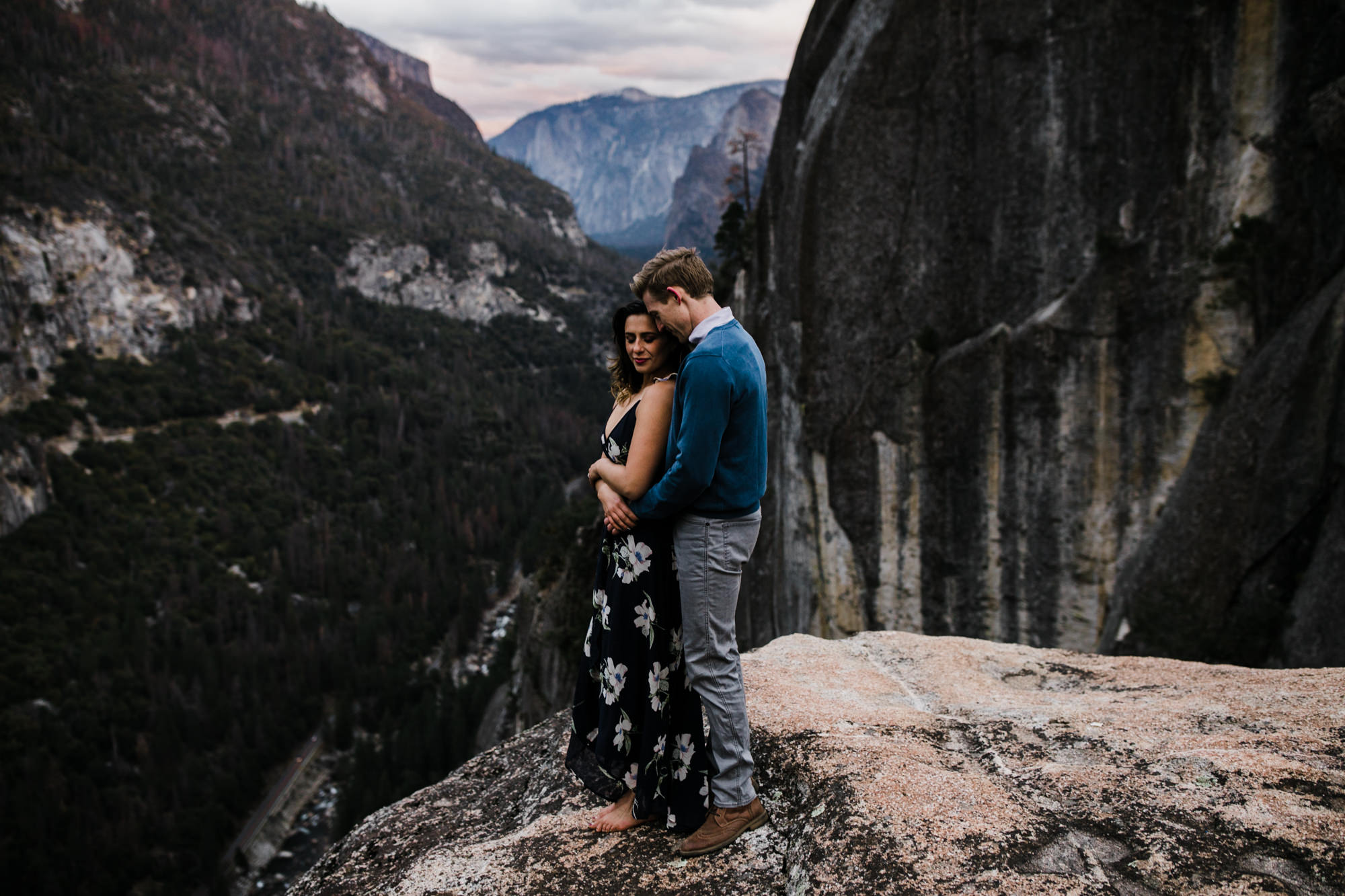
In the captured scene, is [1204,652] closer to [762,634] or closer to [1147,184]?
[1147,184]

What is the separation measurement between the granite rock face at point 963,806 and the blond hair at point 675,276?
254 cm

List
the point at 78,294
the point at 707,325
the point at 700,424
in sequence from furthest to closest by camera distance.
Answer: the point at 78,294 → the point at 707,325 → the point at 700,424

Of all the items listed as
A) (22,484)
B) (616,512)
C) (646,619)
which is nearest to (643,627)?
(646,619)

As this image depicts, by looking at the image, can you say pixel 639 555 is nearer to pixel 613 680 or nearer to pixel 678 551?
pixel 678 551

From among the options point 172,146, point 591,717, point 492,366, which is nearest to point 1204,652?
point 591,717

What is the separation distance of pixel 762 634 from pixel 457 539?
6588 centimetres

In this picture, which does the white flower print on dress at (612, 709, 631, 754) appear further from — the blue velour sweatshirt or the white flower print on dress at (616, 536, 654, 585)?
the blue velour sweatshirt

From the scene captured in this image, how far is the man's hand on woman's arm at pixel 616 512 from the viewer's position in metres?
3.66

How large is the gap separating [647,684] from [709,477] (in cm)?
118

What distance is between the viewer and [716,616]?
11.7ft

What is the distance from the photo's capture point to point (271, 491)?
3263 inches

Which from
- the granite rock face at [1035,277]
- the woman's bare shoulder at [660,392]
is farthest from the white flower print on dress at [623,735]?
the granite rock face at [1035,277]

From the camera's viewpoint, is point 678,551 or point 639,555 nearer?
point 678,551

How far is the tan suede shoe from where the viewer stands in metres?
3.80
